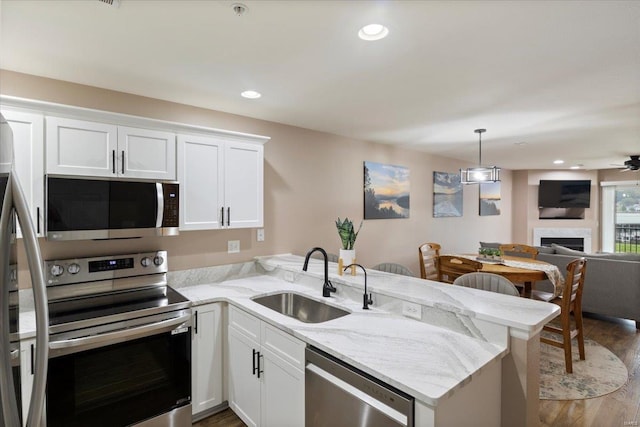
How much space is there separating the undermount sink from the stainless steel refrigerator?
1.62m

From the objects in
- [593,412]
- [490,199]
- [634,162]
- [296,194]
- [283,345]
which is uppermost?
[634,162]

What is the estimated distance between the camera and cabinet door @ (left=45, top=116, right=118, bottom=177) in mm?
2045

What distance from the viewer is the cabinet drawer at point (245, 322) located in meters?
2.13

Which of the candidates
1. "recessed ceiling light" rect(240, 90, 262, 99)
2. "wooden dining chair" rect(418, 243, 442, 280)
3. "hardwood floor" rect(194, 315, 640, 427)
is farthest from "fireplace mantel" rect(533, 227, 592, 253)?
"recessed ceiling light" rect(240, 90, 262, 99)

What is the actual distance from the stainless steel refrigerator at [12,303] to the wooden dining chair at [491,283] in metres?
2.70

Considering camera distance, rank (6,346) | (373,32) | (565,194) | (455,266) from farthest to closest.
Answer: (565,194) < (455,266) < (373,32) < (6,346)

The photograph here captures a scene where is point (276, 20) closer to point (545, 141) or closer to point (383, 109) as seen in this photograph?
point (383, 109)

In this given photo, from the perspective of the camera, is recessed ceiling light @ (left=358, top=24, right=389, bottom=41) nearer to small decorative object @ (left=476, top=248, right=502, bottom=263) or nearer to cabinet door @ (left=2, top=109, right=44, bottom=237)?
cabinet door @ (left=2, top=109, right=44, bottom=237)

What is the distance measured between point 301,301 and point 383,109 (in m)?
1.94

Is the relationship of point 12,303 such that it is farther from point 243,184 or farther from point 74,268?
point 243,184

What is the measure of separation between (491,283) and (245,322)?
75.9 inches

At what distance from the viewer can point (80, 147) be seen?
2.14 meters

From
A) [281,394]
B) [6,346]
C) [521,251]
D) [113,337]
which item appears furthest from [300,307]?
[521,251]

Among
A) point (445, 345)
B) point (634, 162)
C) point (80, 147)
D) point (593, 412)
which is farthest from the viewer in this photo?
point (634, 162)
